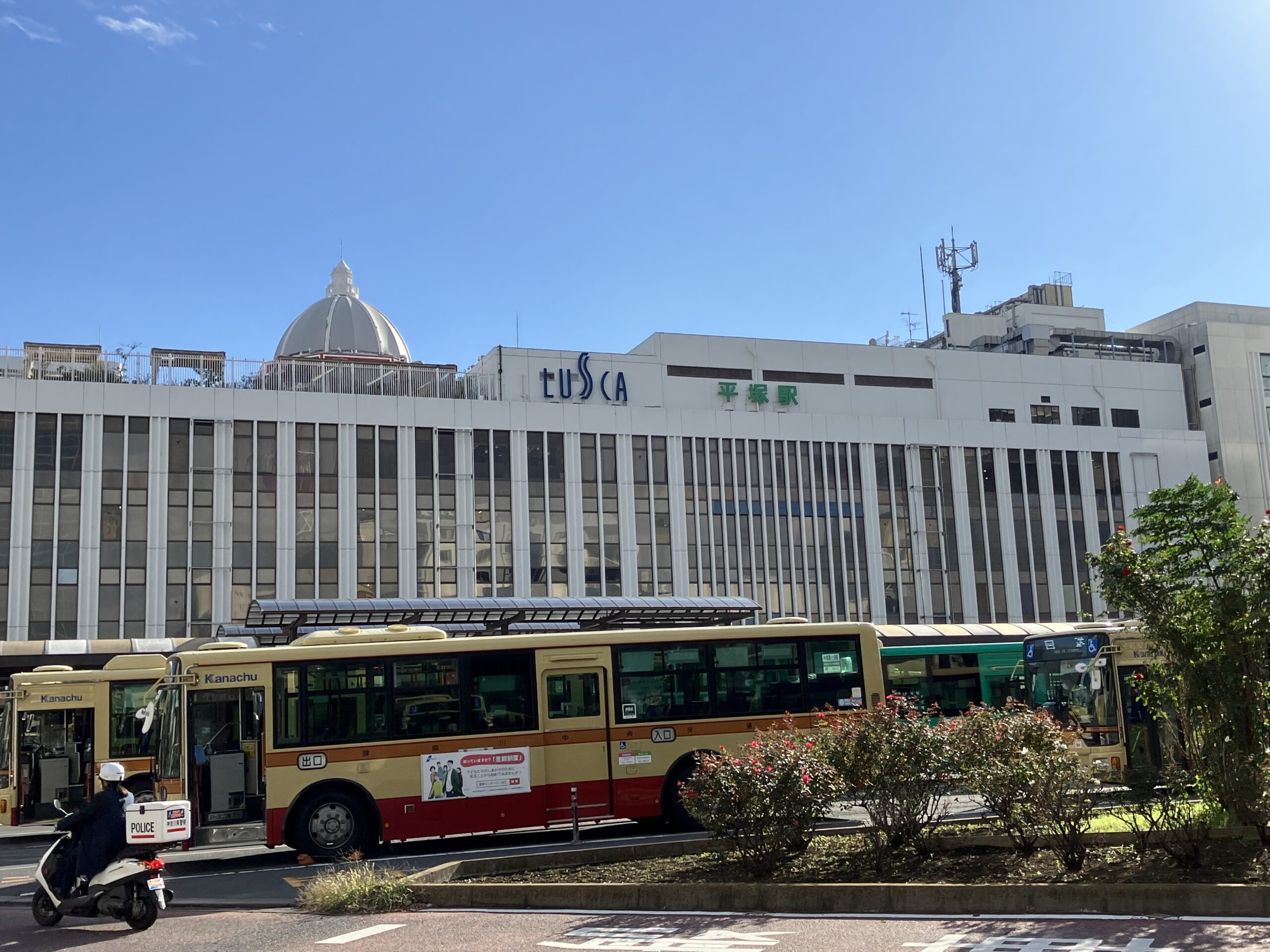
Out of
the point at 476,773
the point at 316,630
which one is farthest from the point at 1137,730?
the point at 316,630

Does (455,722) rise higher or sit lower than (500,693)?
lower

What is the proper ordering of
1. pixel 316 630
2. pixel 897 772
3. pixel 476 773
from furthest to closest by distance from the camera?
pixel 316 630, pixel 476 773, pixel 897 772

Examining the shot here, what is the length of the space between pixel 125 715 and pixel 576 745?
1000 cm

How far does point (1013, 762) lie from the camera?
11.1 m

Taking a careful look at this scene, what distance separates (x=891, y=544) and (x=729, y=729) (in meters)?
34.6

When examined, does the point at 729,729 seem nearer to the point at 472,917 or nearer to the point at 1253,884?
the point at 472,917

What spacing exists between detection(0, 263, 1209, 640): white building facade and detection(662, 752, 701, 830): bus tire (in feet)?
79.6

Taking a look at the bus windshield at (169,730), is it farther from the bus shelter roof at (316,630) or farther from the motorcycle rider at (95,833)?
the bus shelter roof at (316,630)

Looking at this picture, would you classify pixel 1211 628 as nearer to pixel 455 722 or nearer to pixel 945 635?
pixel 455 722

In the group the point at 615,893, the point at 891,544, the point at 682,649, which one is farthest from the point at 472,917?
the point at 891,544

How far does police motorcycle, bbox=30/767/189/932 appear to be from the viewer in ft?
35.4

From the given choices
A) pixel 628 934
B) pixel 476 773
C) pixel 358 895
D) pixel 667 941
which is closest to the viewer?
pixel 667 941

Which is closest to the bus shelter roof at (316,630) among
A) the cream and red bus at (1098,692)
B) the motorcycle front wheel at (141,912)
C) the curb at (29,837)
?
the curb at (29,837)

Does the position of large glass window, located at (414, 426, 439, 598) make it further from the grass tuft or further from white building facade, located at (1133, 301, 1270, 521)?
white building facade, located at (1133, 301, 1270, 521)
